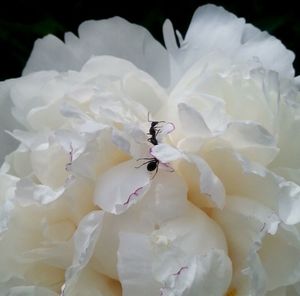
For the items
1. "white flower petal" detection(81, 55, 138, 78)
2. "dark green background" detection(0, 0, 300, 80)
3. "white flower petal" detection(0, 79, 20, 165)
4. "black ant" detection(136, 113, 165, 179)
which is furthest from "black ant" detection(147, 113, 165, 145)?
"dark green background" detection(0, 0, 300, 80)

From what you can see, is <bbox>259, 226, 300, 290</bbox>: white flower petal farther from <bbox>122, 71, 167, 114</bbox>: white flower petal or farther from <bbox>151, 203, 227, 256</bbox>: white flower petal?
<bbox>122, 71, 167, 114</bbox>: white flower petal

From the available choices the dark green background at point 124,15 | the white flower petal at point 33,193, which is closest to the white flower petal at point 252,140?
the white flower petal at point 33,193

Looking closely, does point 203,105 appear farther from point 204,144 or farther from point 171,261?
point 171,261

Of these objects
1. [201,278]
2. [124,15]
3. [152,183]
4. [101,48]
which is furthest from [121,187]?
[124,15]

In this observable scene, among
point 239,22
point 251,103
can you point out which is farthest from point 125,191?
point 239,22

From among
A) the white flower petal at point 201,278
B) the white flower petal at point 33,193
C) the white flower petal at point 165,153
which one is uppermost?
the white flower petal at point 165,153

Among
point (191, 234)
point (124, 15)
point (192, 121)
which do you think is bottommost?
point (124, 15)

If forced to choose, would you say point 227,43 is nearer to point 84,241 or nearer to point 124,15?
point 84,241

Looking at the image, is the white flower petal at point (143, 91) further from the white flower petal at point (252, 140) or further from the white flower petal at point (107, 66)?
the white flower petal at point (252, 140)
